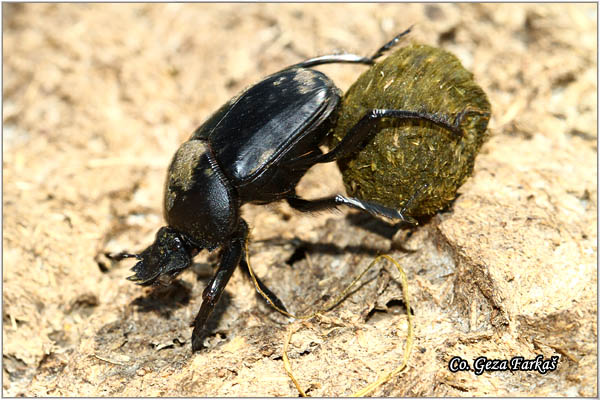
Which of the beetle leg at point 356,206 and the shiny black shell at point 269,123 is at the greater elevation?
the shiny black shell at point 269,123

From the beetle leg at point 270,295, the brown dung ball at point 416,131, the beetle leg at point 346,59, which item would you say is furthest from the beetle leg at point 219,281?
the beetle leg at point 346,59

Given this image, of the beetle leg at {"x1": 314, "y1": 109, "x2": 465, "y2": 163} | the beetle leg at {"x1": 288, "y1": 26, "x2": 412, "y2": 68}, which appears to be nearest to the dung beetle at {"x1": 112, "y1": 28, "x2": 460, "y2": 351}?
the beetle leg at {"x1": 314, "y1": 109, "x2": 465, "y2": 163}

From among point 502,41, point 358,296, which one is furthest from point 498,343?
point 502,41

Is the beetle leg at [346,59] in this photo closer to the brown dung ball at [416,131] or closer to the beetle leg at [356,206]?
the brown dung ball at [416,131]

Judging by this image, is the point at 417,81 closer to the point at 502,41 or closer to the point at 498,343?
the point at 498,343

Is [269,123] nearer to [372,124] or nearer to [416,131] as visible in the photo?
[372,124]

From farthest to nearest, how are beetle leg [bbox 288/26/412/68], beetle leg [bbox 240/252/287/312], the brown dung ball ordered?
beetle leg [bbox 288/26/412/68] < beetle leg [bbox 240/252/287/312] < the brown dung ball

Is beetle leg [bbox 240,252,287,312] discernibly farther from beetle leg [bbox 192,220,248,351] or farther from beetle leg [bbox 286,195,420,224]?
beetle leg [bbox 286,195,420,224]
